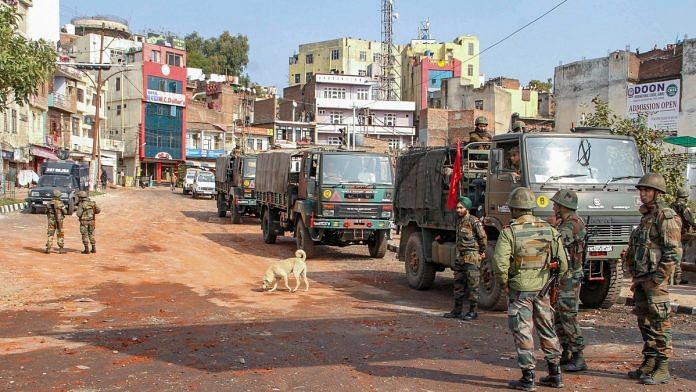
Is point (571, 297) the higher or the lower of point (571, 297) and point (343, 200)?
the lower

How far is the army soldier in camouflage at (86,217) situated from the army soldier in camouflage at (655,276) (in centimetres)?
1268

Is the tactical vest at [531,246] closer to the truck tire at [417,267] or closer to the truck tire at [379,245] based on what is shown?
the truck tire at [417,267]

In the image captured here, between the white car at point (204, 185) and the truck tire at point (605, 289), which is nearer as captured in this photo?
the truck tire at point (605, 289)

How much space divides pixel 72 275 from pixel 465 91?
5790 centimetres

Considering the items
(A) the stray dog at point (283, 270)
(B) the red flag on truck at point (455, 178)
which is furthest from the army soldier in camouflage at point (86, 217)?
(B) the red flag on truck at point (455, 178)

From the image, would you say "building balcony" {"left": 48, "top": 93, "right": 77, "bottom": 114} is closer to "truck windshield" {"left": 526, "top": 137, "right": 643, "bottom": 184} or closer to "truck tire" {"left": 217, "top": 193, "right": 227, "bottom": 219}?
"truck tire" {"left": 217, "top": 193, "right": 227, "bottom": 219}

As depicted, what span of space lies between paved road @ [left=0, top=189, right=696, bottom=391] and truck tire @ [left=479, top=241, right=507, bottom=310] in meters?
0.59

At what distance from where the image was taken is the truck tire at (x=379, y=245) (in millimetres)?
17188

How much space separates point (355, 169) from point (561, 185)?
7.88m

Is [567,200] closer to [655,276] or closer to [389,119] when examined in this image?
[655,276]

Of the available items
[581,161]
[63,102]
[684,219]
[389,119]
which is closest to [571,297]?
[581,161]

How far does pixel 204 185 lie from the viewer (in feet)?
158

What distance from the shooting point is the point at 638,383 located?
6148 mm

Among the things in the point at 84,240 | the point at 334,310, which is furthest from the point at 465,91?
the point at 334,310
